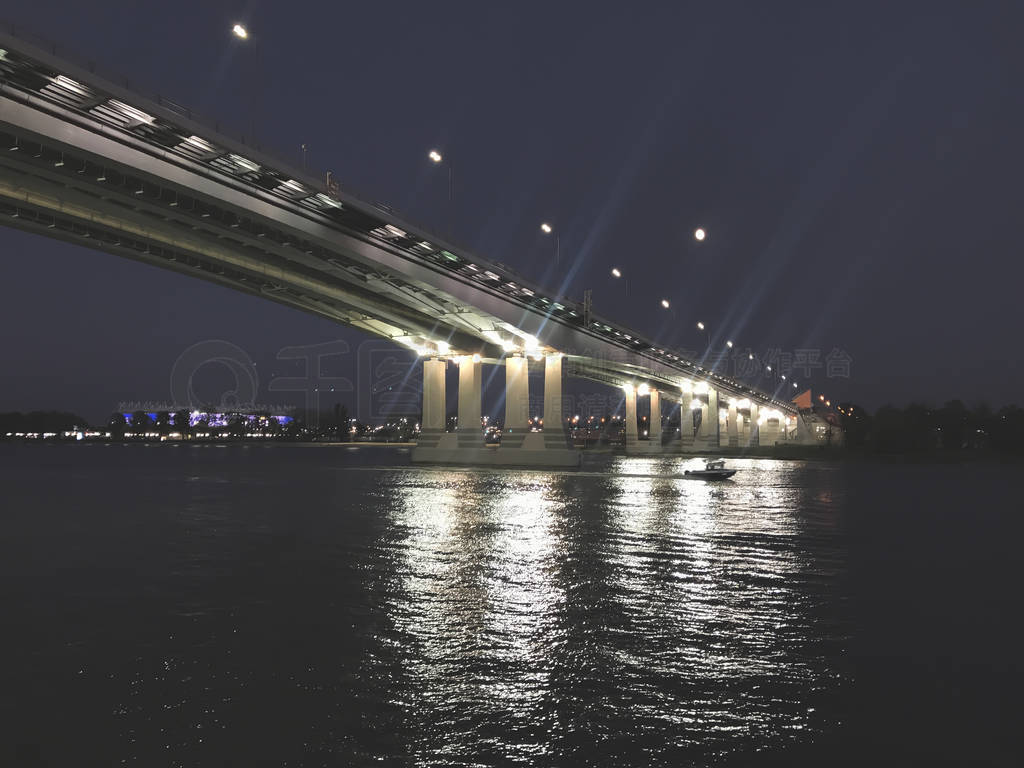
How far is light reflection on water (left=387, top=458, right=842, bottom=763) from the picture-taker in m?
6.88

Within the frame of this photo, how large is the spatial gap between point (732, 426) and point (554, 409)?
11046 centimetres

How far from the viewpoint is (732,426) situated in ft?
551

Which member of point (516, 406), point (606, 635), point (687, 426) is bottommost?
point (606, 635)

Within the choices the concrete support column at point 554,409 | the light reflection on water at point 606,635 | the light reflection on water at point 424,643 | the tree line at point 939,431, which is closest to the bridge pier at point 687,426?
the tree line at point 939,431

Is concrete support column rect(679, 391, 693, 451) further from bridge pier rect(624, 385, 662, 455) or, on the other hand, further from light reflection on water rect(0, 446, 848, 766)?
light reflection on water rect(0, 446, 848, 766)

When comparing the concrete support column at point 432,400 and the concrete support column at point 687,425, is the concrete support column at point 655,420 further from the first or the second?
the concrete support column at point 432,400

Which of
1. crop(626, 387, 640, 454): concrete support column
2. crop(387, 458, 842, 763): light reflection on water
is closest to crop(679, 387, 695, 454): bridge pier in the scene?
crop(626, 387, 640, 454): concrete support column

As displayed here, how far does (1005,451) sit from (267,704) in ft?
445

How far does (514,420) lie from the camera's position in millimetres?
69312

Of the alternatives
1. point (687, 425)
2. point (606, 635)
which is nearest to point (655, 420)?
point (687, 425)

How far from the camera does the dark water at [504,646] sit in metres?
6.53

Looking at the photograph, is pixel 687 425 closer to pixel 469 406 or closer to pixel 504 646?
pixel 469 406

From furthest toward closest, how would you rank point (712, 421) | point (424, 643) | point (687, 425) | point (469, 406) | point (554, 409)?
point (712, 421) < point (687, 425) < point (469, 406) < point (554, 409) < point (424, 643)

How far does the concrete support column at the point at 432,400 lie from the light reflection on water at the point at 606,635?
51.0 meters
